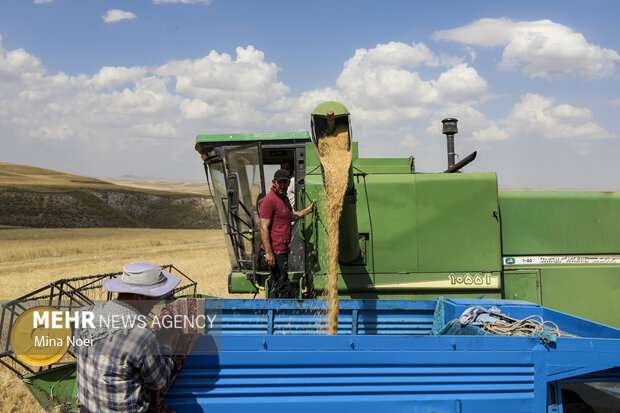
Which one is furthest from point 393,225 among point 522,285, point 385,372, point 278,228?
point 385,372

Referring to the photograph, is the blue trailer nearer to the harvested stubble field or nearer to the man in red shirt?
the man in red shirt

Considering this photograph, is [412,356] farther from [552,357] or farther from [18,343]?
[18,343]

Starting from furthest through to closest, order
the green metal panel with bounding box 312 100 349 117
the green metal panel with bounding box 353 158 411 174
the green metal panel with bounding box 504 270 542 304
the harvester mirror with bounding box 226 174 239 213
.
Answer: the green metal panel with bounding box 353 158 411 174 → the harvester mirror with bounding box 226 174 239 213 → the green metal panel with bounding box 504 270 542 304 → the green metal panel with bounding box 312 100 349 117

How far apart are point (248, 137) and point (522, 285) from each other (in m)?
3.36

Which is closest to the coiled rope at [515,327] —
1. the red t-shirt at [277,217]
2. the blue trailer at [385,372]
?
the blue trailer at [385,372]

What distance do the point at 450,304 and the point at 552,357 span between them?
1241 mm

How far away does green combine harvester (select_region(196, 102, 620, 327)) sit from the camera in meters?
5.02

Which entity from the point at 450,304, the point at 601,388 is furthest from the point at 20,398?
the point at 601,388

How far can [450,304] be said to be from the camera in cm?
445

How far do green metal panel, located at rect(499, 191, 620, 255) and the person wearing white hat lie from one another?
152 inches

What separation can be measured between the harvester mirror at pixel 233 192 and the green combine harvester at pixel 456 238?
1cm

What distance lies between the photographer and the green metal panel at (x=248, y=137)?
5527 mm

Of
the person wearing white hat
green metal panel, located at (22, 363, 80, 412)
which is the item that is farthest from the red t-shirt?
the person wearing white hat

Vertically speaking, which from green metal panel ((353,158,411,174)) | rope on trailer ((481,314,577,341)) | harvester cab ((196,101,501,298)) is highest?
green metal panel ((353,158,411,174))
